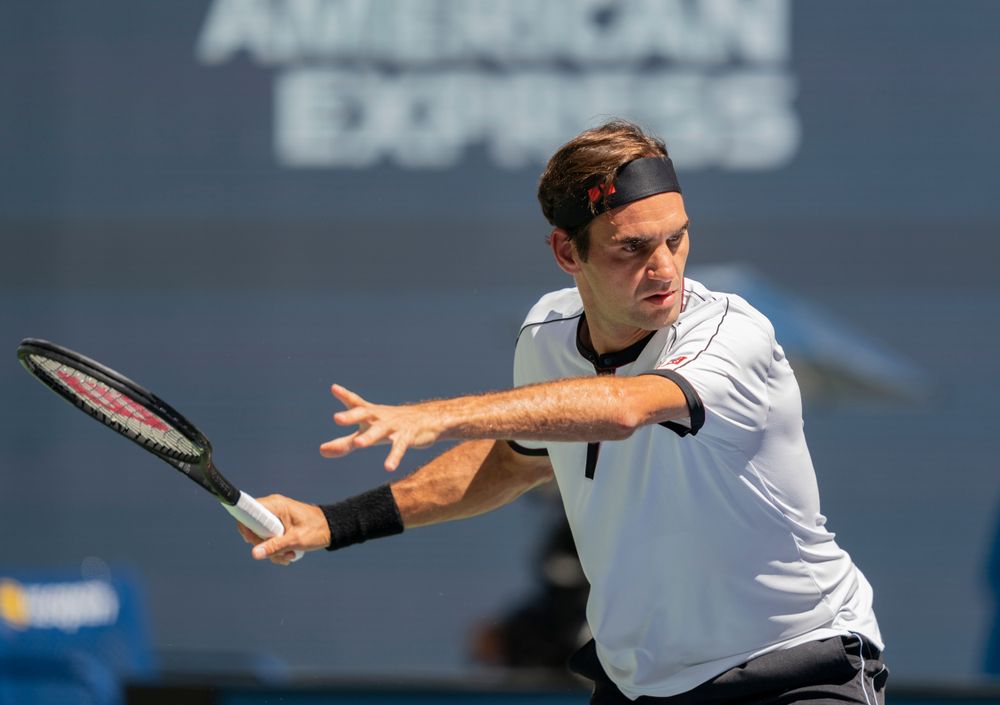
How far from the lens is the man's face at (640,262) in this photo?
6.61 feet

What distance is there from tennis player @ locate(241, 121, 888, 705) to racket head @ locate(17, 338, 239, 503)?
24cm

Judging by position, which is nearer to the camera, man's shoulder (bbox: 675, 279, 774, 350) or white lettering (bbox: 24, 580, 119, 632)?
man's shoulder (bbox: 675, 279, 774, 350)

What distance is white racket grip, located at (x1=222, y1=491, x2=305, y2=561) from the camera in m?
2.18

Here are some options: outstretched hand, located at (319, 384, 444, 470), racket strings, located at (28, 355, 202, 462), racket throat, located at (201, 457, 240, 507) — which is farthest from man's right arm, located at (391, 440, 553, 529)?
outstretched hand, located at (319, 384, 444, 470)

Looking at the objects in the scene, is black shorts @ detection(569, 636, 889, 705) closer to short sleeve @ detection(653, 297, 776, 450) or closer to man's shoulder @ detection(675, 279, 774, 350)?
short sleeve @ detection(653, 297, 776, 450)

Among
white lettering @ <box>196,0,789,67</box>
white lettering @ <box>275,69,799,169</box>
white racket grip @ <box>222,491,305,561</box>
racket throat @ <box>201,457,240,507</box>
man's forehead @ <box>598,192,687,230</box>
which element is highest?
white lettering @ <box>196,0,789,67</box>

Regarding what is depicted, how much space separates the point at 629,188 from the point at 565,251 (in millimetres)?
239

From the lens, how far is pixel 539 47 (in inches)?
264

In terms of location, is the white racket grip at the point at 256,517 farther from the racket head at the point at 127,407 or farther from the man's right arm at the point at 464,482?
the man's right arm at the point at 464,482

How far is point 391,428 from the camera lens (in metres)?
1.63

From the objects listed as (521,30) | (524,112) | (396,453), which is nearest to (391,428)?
(396,453)

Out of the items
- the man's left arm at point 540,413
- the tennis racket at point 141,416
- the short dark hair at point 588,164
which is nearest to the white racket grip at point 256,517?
the tennis racket at point 141,416

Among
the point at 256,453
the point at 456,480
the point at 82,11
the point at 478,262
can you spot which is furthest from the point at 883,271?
the point at 82,11

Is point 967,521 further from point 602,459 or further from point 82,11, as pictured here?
point 82,11
